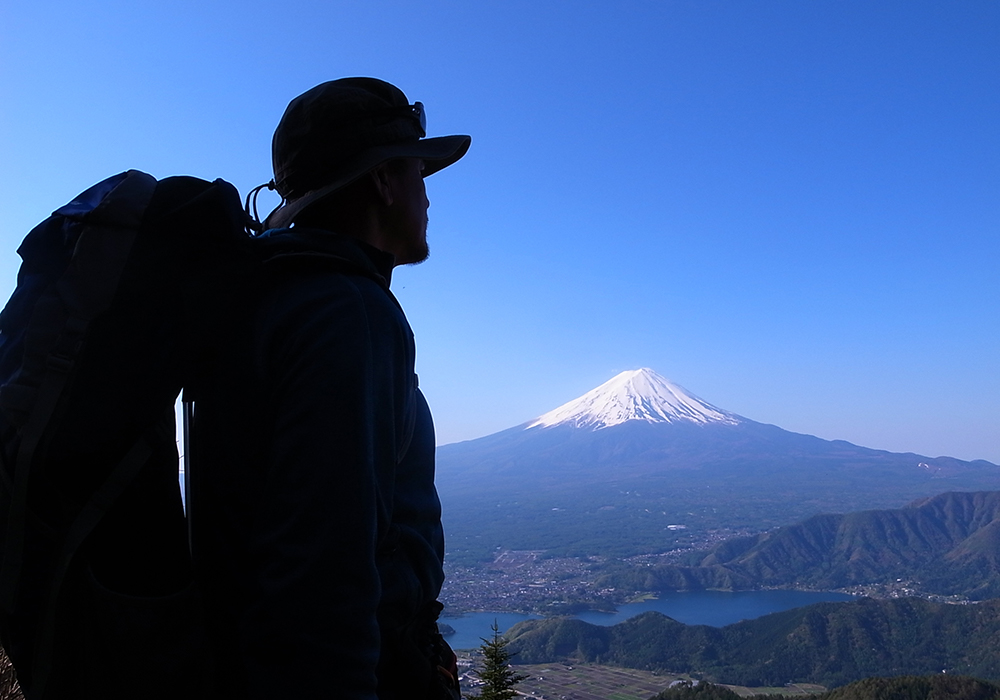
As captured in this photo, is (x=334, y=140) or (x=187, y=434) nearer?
(x=187, y=434)

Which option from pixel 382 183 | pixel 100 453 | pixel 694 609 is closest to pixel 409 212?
pixel 382 183

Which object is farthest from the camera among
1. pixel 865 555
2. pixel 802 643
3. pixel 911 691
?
pixel 865 555

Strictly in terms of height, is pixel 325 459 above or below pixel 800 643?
above

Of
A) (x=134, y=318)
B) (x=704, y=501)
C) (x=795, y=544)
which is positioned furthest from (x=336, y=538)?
(x=704, y=501)

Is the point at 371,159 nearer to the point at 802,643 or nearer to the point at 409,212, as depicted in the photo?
the point at 409,212

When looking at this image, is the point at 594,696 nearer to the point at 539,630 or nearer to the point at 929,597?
the point at 539,630

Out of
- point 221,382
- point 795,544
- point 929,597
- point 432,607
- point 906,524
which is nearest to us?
point 221,382

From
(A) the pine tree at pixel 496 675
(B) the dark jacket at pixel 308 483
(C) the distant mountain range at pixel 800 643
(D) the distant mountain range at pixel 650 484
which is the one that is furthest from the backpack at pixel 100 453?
(D) the distant mountain range at pixel 650 484
